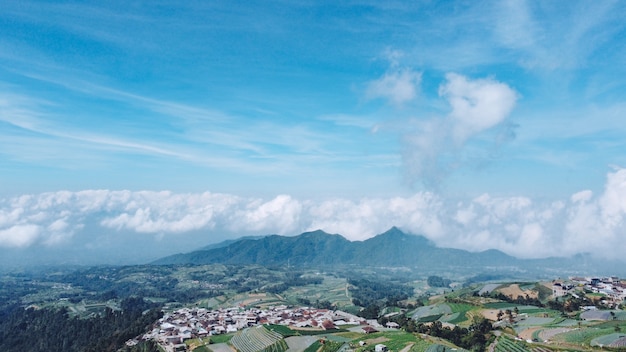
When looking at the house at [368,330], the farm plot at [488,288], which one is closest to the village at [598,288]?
the farm plot at [488,288]

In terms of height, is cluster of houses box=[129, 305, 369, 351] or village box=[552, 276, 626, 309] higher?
village box=[552, 276, 626, 309]

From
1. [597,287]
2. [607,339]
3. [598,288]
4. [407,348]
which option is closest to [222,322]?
[407,348]

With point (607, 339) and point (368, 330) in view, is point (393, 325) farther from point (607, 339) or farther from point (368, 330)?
point (607, 339)

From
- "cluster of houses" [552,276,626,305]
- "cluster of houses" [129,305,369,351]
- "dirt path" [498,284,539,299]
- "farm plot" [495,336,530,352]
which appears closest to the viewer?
"farm plot" [495,336,530,352]

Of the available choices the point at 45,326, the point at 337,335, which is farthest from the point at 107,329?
the point at 337,335

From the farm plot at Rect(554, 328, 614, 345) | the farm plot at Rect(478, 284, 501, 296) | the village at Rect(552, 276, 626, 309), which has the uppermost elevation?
the village at Rect(552, 276, 626, 309)

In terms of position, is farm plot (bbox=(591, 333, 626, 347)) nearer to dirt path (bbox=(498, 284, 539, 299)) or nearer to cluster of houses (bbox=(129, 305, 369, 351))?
cluster of houses (bbox=(129, 305, 369, 351))

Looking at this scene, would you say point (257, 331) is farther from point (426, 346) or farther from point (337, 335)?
point (426, 346)

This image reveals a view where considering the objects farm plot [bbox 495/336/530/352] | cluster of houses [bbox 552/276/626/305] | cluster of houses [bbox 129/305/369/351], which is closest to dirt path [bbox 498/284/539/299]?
cluster of houses [bbox 552/276/626/305]
